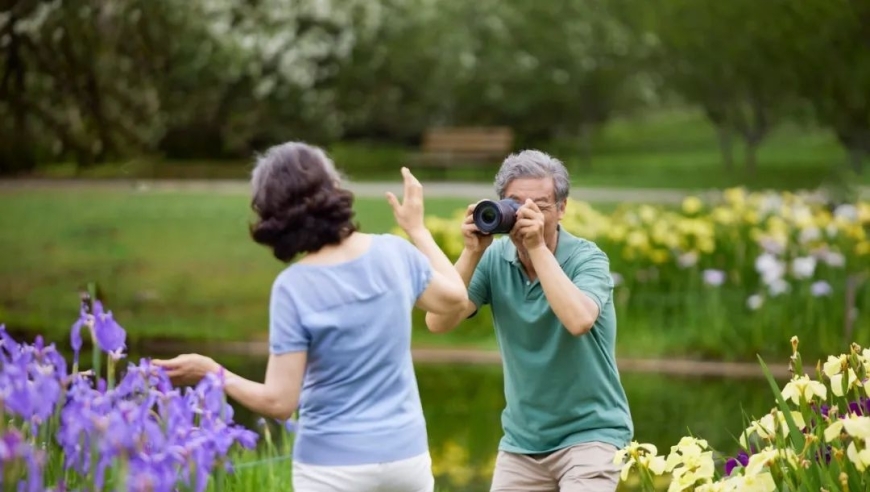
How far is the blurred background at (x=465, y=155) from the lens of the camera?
9312mm

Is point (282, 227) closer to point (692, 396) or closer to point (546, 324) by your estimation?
point (546, 324)

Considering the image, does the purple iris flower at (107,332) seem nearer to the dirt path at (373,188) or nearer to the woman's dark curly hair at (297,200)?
the woman's dark curly hair at (297,200)

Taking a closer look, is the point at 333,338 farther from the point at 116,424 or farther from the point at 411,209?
the point at 116,424

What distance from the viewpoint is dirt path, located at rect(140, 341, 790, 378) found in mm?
9031

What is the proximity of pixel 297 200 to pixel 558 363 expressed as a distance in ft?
3.28

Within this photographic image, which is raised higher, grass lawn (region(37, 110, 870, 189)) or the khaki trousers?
the khaki trousers

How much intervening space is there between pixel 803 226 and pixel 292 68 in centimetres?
1324

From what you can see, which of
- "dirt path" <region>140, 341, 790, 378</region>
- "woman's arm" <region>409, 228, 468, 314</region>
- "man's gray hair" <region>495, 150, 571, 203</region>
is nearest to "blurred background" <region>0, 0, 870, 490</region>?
"dirt path" <region>140, 341, 790, 378</region>

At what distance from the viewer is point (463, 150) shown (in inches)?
862

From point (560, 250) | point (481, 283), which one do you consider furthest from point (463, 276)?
point (560, 250)

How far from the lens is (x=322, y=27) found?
21766mm

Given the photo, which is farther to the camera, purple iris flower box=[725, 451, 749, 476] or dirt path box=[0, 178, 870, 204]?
dirt path box=[0, 178, 870, 204]

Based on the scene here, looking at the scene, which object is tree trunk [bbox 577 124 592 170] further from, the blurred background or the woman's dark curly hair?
the woman's dark curly hair

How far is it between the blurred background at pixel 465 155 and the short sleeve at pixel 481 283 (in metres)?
2.60
